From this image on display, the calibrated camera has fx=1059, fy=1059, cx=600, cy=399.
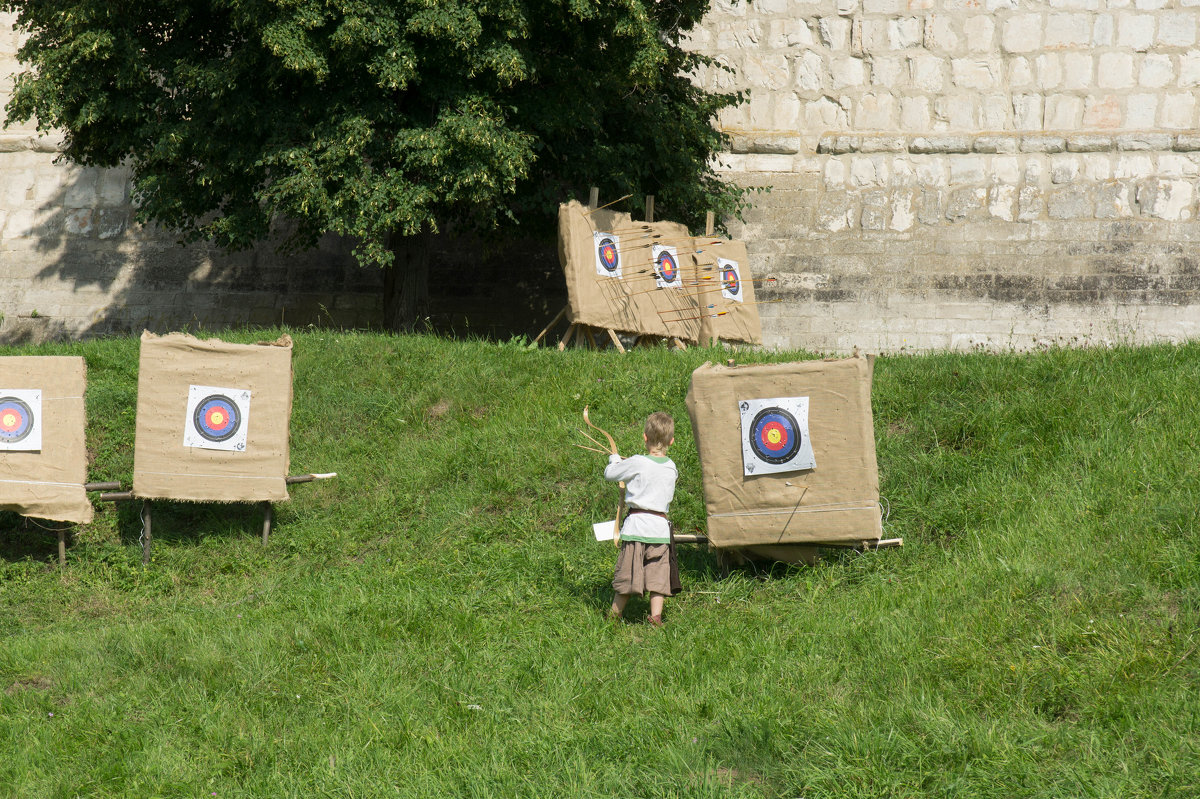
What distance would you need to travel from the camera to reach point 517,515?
25.5 ft

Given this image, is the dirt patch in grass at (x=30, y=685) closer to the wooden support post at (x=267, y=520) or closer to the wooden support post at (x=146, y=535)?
the wooden support post at (x=146, y=535)

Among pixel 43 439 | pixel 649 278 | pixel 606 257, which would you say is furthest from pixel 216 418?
pixel 649 278

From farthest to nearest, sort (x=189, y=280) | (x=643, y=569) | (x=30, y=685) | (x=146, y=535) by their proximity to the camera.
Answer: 1. (x=189, y=280)
2. (x=146, y=535)
3. (x=643, y=569)
4. (x=30, y=685)

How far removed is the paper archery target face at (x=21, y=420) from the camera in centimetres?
772

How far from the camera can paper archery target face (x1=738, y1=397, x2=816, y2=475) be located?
6.50 m

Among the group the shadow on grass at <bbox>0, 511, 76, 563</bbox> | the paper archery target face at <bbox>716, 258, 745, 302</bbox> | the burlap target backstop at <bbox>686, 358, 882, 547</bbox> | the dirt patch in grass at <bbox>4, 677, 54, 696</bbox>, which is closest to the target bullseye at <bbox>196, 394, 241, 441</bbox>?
the shadow on grass at <bbox>0, 511, 76, 563</bbox>

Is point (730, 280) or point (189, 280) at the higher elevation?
point (189, 280)

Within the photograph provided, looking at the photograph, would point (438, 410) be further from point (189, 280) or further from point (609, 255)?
point (189, 280)

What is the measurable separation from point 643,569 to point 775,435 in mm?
1224

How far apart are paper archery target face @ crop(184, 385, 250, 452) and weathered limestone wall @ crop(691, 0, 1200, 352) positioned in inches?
343

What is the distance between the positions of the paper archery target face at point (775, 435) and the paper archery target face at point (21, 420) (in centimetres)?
515

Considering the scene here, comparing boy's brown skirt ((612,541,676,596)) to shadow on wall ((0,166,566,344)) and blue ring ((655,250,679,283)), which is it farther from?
shadow on wall ((0,166,566,344))

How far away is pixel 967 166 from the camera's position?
1450cm

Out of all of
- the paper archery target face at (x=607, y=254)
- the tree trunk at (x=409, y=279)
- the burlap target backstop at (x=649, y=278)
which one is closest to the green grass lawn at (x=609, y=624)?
the burlap target backstop at (x=649, y=278)
